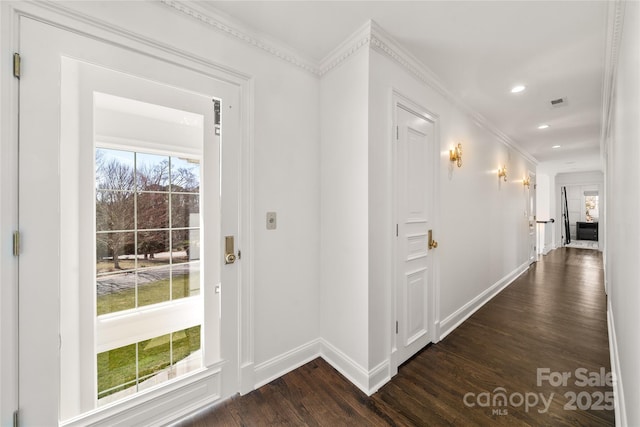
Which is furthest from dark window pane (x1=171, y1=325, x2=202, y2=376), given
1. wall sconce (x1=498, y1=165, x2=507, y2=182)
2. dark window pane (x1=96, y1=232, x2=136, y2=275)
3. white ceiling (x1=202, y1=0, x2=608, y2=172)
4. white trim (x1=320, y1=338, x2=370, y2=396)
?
wall sconce (x1=498, y1=165, x2=507, y2=182)

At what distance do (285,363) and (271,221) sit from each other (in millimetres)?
1172

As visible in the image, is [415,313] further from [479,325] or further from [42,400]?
[42,400]

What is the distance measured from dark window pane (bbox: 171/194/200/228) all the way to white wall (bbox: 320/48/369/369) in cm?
104

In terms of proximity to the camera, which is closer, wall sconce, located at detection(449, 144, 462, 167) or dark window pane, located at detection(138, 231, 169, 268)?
dark window pane, located at detection(138, 231, 169, 268)

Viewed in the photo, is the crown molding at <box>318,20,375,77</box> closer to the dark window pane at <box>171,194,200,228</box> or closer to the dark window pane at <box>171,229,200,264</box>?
the dark window pane at <box>171,194,200,228</box>

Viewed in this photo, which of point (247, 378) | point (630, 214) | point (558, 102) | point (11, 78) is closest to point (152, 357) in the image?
point (247, 378)

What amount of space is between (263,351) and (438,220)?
201 centimetres

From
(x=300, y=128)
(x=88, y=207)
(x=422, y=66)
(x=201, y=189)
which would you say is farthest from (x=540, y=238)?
(x=88, y=207)

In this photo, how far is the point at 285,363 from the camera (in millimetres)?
2027

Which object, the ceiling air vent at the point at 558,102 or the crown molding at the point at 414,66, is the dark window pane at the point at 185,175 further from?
the ceiling air vent at the point at 558,102

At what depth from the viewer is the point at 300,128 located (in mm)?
2131

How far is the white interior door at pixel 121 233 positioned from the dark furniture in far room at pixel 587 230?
Answer: 43.4 feet

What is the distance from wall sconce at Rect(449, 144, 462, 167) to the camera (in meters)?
2.75

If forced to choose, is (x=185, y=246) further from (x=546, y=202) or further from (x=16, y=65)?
(x=546, y=202)
